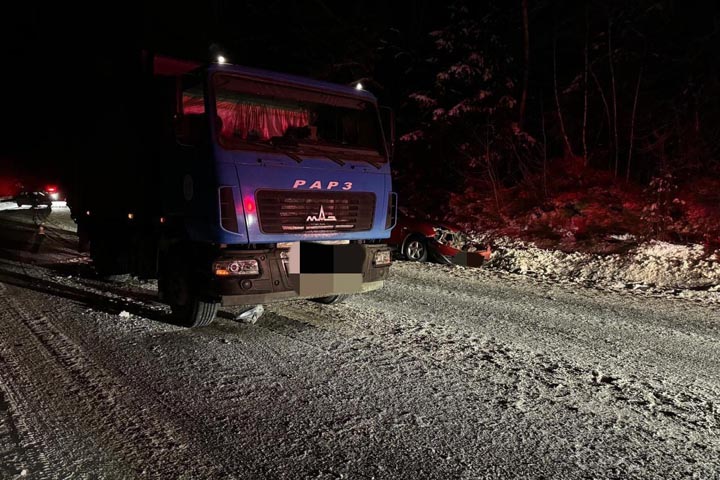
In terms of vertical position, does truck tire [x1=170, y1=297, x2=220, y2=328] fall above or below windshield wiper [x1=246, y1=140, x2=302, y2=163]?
below

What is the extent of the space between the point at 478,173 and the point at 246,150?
40.0ft

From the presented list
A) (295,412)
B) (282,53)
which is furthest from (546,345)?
(282,53)

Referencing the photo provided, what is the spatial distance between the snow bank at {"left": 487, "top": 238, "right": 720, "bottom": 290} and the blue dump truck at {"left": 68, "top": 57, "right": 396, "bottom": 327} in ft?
15.6

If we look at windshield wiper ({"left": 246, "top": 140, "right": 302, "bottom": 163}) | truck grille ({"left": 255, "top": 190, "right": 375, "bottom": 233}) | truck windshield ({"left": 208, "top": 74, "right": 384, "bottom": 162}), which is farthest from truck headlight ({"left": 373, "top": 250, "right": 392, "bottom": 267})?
windshield wiper ({"left": 246, "top": 140, "right": 302, "bottom": 163})

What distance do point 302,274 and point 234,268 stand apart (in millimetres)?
806

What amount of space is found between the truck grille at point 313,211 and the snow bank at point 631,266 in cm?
500

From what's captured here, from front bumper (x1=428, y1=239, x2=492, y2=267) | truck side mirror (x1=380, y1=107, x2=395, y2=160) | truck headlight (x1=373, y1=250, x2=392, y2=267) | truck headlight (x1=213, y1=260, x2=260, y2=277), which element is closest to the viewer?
truck headlight (x1=213, y1=260, x2=260, y2=277)

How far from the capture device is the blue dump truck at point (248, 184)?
5406 millimetres

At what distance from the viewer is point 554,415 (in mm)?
3863

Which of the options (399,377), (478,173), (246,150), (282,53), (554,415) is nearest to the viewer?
(554,415)

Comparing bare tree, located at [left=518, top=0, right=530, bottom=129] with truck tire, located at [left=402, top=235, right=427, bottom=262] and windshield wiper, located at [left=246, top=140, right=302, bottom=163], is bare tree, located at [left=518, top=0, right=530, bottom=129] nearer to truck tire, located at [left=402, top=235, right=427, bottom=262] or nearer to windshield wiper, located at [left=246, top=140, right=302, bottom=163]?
truck tire, located at [left=402, top=235, right=427, bottom=262]

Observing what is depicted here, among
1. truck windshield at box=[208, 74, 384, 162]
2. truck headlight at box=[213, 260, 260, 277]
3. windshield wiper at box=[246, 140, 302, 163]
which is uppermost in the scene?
truck windshield at box=[208, 74, 384, 162]

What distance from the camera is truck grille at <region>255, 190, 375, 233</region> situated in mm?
5535

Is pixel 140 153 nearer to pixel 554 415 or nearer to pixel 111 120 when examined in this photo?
pixel 111 120
